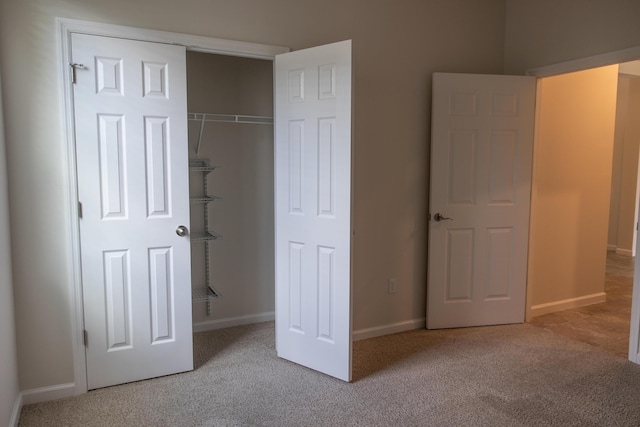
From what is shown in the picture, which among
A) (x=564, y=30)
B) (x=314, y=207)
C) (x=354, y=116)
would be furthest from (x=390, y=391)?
(x=564, y=30)

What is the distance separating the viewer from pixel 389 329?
12.8 ft

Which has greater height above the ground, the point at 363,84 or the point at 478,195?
the point at 363,84

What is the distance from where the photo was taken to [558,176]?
14.4 ft

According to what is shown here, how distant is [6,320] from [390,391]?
2.14 meters

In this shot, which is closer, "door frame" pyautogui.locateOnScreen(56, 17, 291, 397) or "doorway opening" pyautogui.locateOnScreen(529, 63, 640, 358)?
"door frame" pyautogui.locateOnScreen(56, 17, 291, 397)

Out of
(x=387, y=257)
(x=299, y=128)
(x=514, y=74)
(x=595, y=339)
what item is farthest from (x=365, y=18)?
(x=595, y=339)

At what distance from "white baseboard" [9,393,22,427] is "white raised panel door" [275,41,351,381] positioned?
156 centimetres

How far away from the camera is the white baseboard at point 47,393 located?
277 cm

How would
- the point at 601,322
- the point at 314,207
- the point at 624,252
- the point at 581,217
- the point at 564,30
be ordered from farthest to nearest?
1. the point at 624,252
2. the point at 581,217
3. the point at 601,322
4. the point at 564,30
5. the point at 314,207

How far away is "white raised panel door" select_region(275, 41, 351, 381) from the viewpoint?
2.98 m

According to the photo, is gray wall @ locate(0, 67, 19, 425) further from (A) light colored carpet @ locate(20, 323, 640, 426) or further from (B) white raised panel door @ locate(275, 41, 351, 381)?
(B) white raised panel door @ locate(275, 41, 351, 381)

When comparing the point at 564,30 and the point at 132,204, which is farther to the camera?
the point at 564,30

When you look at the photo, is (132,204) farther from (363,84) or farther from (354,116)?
(363,84)

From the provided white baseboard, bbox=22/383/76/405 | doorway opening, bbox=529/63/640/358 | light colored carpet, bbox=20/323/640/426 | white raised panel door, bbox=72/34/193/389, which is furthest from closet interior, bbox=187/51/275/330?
doorway opening, bbox=529/63/640/358
